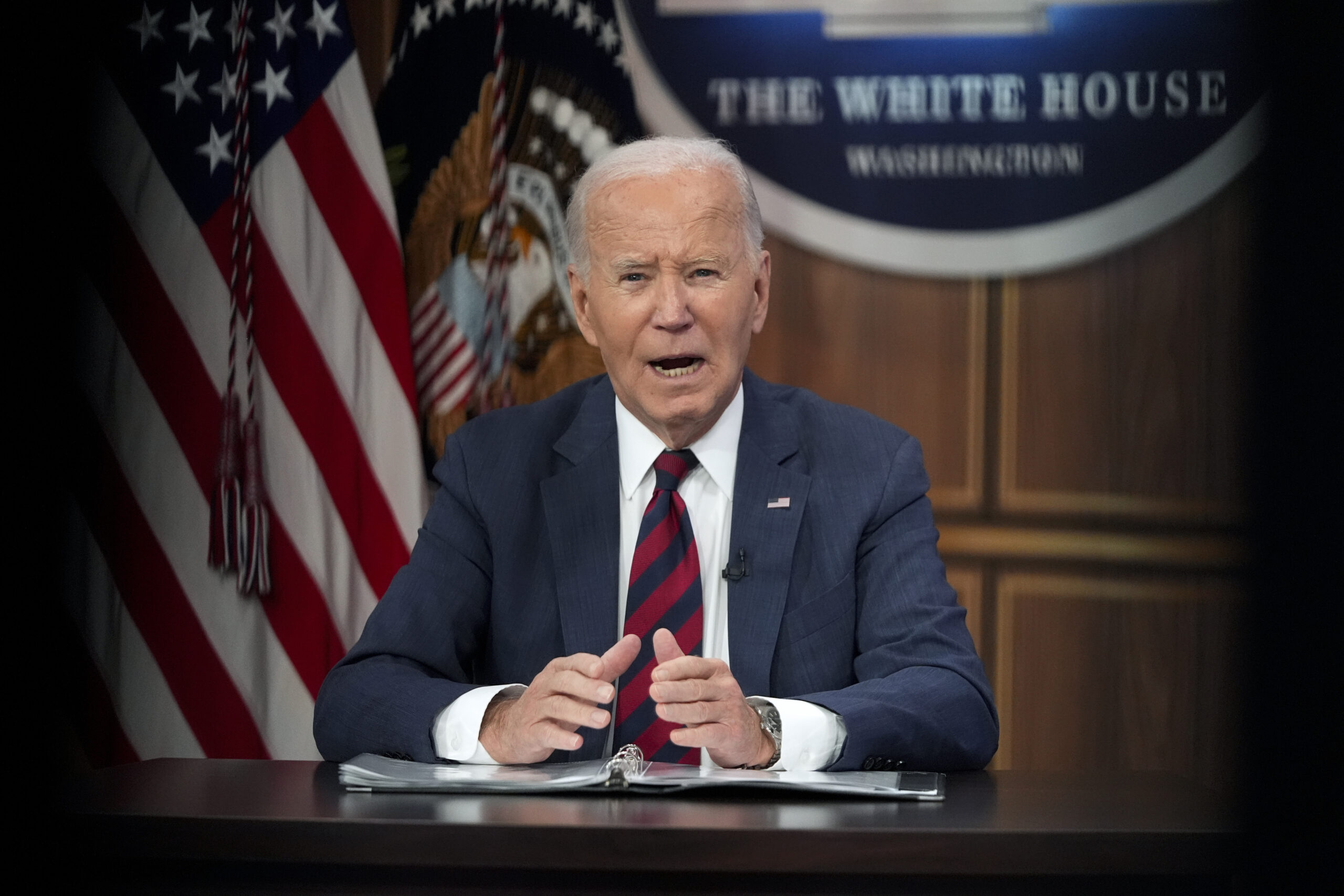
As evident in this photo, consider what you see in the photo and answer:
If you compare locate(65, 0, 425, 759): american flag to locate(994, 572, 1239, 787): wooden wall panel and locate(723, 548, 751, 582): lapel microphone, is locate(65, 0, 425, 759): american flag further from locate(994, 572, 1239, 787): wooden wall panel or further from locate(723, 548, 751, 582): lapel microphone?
locate(994, 572, 1239, 787): wooden wall panel

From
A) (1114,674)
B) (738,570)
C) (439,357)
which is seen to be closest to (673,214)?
(738,570)

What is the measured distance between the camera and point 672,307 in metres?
1.95

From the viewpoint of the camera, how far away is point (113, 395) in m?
2.71

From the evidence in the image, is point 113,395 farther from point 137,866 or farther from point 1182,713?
point 1182,713

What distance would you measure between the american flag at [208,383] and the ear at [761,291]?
1.01m

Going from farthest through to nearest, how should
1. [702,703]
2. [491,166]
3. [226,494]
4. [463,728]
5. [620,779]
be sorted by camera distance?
[491,166] → [226,494] → [463,728] → [702,703] → [620,779]

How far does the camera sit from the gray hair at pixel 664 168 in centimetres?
198

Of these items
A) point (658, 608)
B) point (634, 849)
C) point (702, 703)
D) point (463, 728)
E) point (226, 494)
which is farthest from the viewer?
point (226, 494)

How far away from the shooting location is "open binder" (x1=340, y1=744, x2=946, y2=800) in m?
1.34

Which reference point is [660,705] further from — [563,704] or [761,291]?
[761,291]

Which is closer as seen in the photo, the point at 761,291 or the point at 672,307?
the point at 672,307

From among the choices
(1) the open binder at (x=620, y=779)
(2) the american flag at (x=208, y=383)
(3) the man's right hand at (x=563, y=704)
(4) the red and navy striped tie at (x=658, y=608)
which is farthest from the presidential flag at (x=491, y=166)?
(1) the open binder at (x=620, y=779)

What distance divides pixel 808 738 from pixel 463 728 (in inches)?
17.9

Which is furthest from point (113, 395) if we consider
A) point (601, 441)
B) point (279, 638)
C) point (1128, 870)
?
point (1128, 870)
